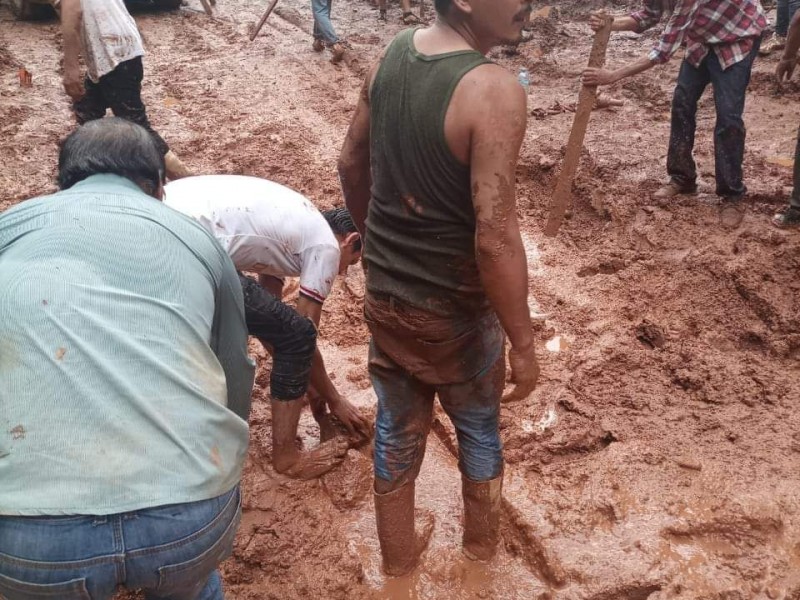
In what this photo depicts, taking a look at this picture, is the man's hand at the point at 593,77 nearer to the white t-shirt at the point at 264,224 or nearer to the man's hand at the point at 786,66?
the white t-shirt at the point at 264,224

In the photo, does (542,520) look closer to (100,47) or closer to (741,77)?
(741,77)

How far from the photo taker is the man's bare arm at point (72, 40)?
4.16 meters

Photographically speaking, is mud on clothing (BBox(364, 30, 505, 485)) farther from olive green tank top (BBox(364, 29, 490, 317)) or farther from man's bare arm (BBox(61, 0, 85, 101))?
man's bare arm (BBox(61, 0, 85, 101))

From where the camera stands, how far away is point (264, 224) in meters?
2.61

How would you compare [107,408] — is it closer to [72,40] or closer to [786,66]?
[72,40]

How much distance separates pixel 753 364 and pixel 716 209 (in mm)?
1487

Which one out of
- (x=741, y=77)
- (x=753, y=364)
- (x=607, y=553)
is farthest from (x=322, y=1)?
(x=607, y=553)

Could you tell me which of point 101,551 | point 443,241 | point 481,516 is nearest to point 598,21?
point 443,241

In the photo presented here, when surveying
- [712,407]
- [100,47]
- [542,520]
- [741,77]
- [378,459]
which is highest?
[741,77]

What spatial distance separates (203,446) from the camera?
4.75 ft

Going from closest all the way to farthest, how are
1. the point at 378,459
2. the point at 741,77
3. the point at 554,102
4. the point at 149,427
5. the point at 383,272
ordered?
the point at 149,427
the point at 383,272
the point at 378,459
the point at 741,77
the point at 554,102

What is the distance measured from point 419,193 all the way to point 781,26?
7039mm

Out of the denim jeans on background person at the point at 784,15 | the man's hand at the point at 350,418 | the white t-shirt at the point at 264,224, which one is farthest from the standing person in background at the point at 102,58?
the denim jeans on background person at the point at 784,15

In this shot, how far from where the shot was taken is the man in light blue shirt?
1.29 meters
